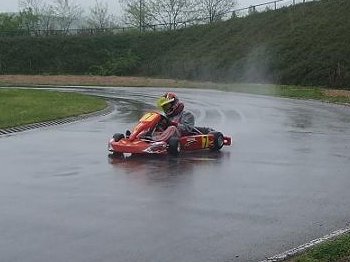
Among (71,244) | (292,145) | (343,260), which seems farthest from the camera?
(292,145)

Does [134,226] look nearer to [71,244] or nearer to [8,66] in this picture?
[71,244]

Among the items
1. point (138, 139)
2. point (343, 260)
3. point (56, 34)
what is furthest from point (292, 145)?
point (56, 34)

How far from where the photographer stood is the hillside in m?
49.2

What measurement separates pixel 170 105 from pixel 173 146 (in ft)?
3.77

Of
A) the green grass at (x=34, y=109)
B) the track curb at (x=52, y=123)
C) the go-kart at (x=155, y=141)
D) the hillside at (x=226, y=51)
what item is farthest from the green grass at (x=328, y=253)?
the hillside at (x=226, y=51)

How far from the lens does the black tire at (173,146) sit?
13320 mm

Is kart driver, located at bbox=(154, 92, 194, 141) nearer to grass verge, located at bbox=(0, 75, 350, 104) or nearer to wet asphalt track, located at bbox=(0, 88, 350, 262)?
wet asphalt track, located at bbox=(0, 88, 350, 262)

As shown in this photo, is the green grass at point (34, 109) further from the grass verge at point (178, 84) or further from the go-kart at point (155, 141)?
the grass verge at point (178, 84)

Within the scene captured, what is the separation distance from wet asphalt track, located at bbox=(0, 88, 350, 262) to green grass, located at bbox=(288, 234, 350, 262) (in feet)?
1.28

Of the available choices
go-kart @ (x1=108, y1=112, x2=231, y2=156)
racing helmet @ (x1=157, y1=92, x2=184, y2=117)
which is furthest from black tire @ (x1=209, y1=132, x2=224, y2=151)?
racing helmet @ (x1=157, y1=92, x2=184, y2=117)

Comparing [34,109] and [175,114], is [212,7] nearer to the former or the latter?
[34,109]

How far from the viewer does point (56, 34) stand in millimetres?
81062

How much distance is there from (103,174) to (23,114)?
12.4m

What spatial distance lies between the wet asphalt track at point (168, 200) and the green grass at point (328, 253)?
1.28ft
